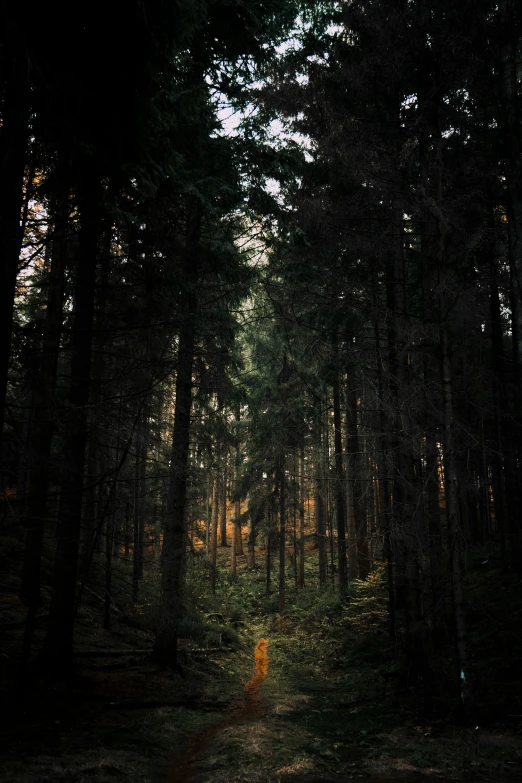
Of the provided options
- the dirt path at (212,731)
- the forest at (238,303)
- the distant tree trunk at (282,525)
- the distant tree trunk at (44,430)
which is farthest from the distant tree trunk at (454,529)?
the distant tree trunk at (282,525)

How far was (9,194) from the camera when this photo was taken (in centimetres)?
450

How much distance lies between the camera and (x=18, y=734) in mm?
5926

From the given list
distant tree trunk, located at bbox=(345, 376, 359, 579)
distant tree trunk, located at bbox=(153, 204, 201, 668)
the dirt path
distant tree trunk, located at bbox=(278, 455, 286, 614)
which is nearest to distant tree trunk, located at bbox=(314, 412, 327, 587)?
distant tree trunk, located at bbox=(345, 376, 359, 579)

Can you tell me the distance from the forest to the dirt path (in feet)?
0.23

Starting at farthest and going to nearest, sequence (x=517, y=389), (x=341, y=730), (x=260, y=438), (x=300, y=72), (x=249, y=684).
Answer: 1. (x=260, y=438)
2. (x=249, y=684)
3. (x=300, y=72)
4. (x=517, y=389)
5. (x=341, y=730)

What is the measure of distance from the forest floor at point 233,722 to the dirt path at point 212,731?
2cm

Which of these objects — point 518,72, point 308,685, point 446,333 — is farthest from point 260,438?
point 518,72

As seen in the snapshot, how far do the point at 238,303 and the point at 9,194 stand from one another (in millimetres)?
9357

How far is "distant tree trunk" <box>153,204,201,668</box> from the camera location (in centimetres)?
1057

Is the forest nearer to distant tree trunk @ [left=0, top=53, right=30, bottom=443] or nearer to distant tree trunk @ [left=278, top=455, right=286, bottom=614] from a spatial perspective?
distant tree trunk @ [left=0, top=53, right=30, bottom=443]

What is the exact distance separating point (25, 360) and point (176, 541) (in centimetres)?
689

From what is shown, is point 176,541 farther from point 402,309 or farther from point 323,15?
point 323,15

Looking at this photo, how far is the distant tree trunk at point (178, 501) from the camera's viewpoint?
1057 centimetres

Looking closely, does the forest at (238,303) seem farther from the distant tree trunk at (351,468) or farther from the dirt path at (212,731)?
the distant tree trunk at (351,468)
